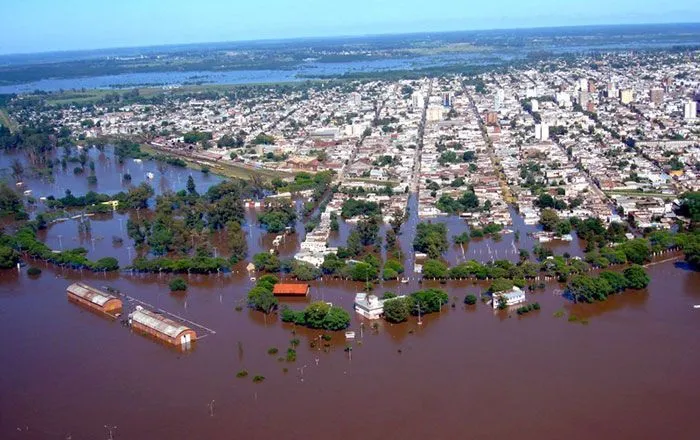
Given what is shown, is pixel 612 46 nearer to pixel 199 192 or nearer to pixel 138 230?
pixel 199 192

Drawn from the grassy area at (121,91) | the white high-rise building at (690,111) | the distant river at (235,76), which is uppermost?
the distant river at (235,76)

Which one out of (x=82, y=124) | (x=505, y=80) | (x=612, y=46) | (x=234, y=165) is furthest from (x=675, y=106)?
(x=612, y=46)

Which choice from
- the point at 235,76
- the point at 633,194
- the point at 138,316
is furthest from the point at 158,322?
the point at 235,76

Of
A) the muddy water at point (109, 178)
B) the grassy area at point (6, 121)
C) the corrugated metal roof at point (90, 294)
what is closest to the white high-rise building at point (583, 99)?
the muddy water at point (109, 178)

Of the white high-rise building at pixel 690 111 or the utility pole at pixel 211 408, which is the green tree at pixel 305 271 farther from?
the white high-rise building at pixel 690 111

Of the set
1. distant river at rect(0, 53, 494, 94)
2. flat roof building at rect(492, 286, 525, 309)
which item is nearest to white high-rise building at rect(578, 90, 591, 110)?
distant river at rect(0, 53, 494, 94)

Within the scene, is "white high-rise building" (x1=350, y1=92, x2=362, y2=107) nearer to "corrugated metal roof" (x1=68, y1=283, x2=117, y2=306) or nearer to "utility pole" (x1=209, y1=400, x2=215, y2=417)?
"corrugated metal roof" (x1=68, y1=283, x2=117, y2=306)

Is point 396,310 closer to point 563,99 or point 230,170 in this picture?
point 230,170
